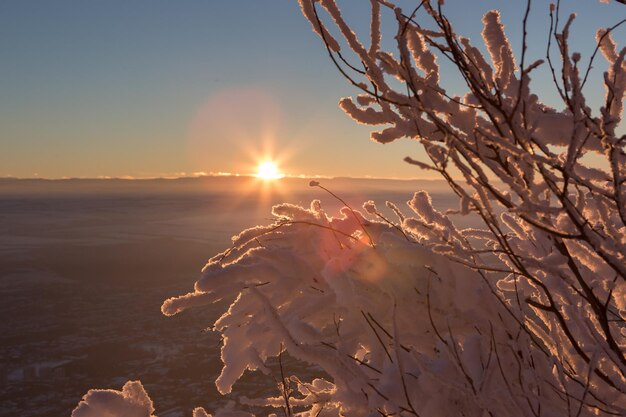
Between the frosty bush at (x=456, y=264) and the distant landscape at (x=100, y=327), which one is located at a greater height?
the frosty bush at (x=456, y=264)

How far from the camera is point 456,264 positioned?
244 centimetres

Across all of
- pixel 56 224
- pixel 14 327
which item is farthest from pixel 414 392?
pixel 56 224

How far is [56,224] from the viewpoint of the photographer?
164 m

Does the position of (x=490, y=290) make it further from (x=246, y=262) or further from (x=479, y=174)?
(x=246, y=262)

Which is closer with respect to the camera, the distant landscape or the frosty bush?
the frosty bush

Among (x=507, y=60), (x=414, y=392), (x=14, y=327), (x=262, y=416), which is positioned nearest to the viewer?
(x=507, y=60)

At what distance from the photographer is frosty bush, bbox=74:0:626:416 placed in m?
1.74

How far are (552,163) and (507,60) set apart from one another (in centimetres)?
54

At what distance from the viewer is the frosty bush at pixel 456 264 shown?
5.70ft

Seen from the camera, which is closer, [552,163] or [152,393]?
[552,163]

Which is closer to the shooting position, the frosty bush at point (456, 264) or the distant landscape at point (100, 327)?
the frosty bush at point (456, 264)

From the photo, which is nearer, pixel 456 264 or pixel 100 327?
pixel 456 264

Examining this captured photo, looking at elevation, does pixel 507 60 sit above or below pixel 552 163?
above

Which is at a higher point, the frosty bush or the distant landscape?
the frosty bush
